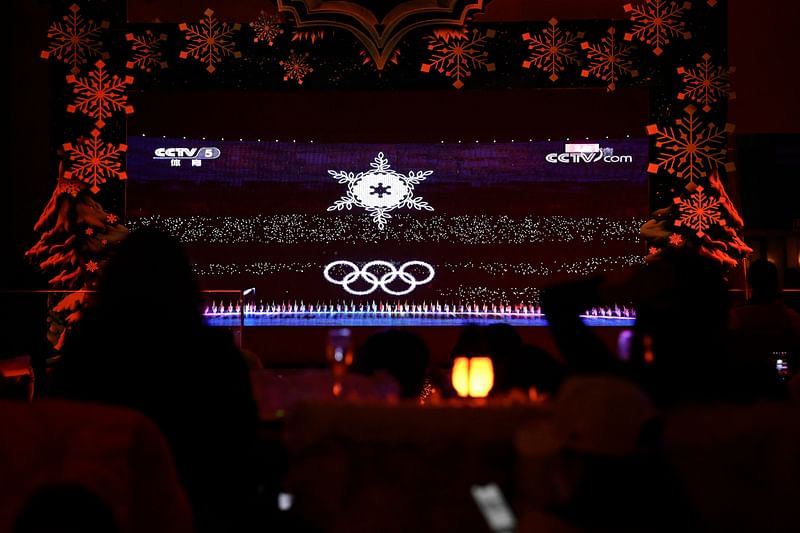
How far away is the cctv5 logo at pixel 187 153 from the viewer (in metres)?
6.57

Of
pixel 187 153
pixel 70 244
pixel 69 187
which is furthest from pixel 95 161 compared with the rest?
pixel 187 153

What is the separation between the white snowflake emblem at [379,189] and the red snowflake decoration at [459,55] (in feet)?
3.79

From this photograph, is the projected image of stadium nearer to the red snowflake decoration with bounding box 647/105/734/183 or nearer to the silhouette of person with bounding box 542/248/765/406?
the red snowflake decoration with bounding box 647/105/734/183

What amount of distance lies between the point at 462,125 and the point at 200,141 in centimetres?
232

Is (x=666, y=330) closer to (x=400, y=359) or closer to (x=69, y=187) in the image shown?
(x=400, y=359)

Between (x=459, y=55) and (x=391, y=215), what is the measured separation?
1609 millimetres

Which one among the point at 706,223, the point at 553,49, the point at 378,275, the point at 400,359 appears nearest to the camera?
the point at 400,359

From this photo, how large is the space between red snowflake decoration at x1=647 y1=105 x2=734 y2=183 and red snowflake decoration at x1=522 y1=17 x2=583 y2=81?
33.0 inches

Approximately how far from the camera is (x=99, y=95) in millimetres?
5578

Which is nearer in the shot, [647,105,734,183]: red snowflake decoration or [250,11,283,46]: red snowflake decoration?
[647,105,734,183]: red snowflake decoration

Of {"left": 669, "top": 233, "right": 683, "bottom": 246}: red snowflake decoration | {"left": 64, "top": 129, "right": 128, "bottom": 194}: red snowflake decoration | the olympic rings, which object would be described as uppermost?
{"left": 64, "top": 129, "right": 128, "bottom": 194}: red snowflake decoration

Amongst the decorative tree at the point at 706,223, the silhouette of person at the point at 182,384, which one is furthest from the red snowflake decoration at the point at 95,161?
the decorative tree at the point at 706,223

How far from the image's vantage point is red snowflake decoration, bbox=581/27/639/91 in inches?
221

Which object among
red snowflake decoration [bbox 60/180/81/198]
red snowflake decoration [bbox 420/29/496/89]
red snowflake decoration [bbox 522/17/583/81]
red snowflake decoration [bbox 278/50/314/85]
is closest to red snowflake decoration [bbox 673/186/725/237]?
red snowflake decoration [bbox 522/17/583/81]
